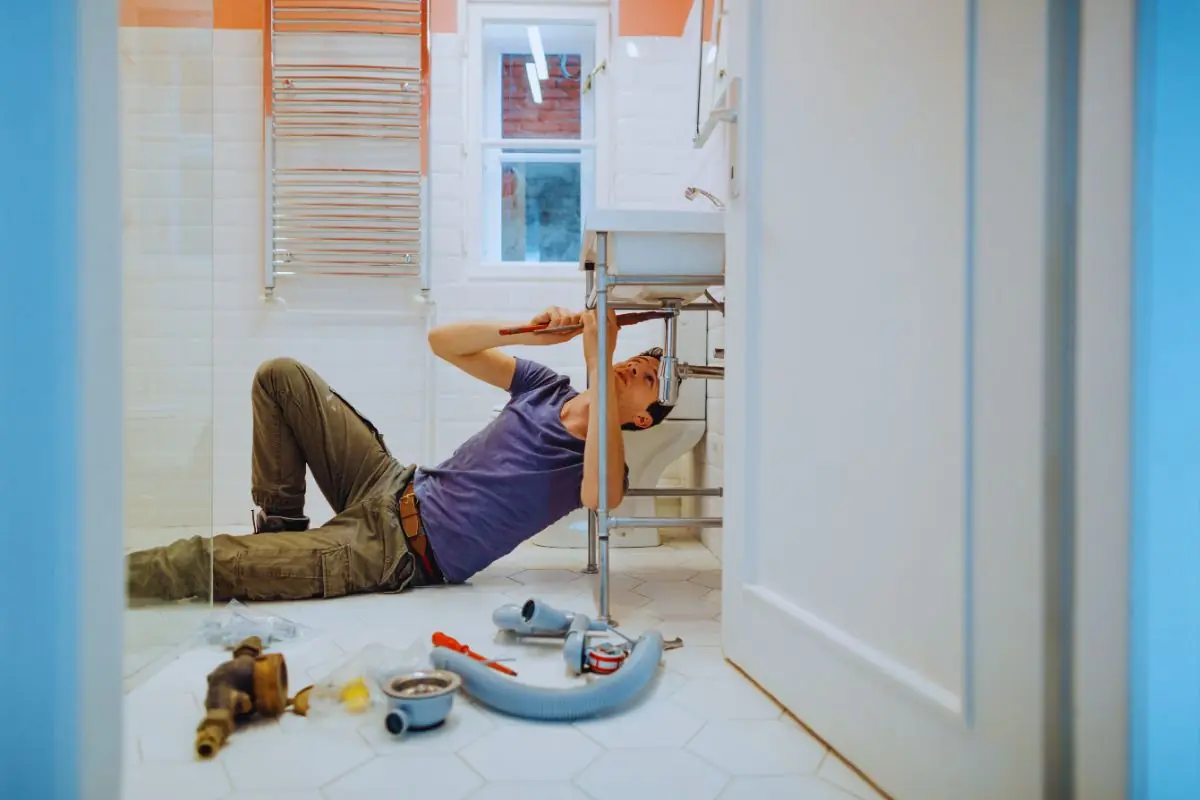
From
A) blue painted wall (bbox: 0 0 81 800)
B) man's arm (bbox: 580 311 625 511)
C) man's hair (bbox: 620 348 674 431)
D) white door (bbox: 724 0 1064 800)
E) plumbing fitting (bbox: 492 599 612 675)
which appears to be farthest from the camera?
man's hair (bbox: 620 348 674 431)

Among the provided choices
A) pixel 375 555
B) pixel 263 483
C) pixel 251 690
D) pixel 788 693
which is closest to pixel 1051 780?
pixel 788 693

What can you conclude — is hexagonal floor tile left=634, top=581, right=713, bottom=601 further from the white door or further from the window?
the window

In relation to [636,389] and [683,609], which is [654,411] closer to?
[636,389]

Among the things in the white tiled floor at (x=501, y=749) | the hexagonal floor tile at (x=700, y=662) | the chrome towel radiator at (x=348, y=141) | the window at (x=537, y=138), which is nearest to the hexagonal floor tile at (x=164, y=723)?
the white tiled floor at (x=501, y=749)

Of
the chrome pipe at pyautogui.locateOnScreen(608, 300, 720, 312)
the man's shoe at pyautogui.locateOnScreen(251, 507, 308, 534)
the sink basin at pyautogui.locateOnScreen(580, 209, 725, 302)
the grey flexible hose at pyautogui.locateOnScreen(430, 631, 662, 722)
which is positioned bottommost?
the grey flexible hose at pyautogui.locateOnScreen(430, 631, 662, 722)

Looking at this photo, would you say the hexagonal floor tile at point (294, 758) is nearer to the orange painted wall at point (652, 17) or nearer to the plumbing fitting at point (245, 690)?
the plumbing fitting at point (245, 690)

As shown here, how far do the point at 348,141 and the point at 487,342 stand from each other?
4.41ft

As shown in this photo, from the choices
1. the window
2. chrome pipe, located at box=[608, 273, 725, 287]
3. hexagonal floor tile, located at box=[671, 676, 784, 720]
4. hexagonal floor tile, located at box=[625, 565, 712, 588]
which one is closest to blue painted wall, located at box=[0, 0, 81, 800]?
hexagonal floor tile, located at box=[671, 676, 784, 720]

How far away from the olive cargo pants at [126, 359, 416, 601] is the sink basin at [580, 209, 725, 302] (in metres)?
0.85

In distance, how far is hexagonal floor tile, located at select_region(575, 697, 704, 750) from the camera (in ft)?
3.43

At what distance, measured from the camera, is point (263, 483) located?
1.88 metres

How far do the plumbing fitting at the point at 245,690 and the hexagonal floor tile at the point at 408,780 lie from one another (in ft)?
0.71

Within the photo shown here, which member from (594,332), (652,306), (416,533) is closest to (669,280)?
(594,332)

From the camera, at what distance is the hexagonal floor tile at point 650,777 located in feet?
2.94
